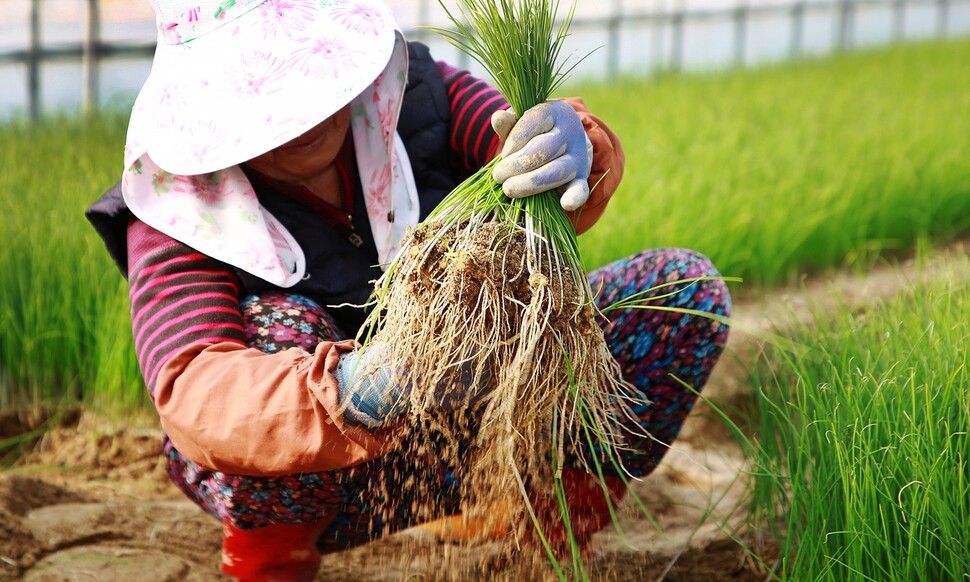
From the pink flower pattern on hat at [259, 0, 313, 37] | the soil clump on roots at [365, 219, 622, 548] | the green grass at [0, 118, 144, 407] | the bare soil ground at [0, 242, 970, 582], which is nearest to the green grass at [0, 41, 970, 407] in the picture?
the green grass at [0, 118, 144, 407]

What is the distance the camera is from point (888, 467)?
136 centimetres

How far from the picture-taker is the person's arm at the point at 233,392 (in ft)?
4.31

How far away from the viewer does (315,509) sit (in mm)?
1585

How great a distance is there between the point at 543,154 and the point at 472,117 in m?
0.48

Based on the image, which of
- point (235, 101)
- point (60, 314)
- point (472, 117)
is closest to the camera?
point (235, 101)

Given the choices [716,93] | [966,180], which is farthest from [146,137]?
[716,93]

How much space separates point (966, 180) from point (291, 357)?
3293mm

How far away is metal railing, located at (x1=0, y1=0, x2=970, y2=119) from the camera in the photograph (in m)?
5.21

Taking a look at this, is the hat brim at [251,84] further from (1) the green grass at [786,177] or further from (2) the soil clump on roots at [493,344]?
(1) the green grass at [786,177]

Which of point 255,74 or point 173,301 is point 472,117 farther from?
point 173,301

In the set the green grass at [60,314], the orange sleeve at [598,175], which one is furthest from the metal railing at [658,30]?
the green grass at [60,314]

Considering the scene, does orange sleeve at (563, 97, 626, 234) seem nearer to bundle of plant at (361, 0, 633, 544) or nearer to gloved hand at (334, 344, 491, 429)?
bundle of plant at (361, 0, 633, 544)

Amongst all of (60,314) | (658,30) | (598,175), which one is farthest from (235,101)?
(658,30)

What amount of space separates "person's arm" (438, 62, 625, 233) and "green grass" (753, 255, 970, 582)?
1.40 ft
